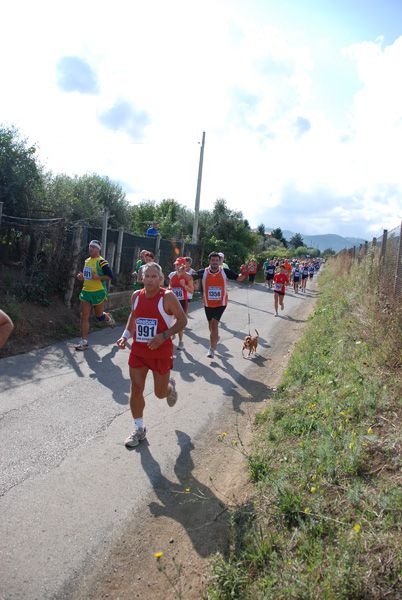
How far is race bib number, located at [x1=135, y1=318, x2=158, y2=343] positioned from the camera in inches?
174

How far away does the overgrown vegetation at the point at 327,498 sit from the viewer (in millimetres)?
2377

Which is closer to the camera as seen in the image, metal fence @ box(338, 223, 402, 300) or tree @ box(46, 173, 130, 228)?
metal fence @ box(338, 223, 402, 300)

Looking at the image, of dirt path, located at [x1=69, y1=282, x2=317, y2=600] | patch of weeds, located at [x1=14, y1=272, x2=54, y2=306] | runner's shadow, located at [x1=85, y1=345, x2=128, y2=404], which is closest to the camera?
dirt path, located at [x1=69, y1=282, x2=317, y2=600]

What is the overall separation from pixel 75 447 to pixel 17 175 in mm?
9085

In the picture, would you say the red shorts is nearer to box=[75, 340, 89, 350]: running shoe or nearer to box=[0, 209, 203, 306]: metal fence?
box=[75, 340, 89, 350]: running shoe

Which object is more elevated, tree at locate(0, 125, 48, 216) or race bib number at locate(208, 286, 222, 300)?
tree at locate(0, 125, 48, 216)

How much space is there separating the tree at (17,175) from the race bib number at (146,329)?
747 cm

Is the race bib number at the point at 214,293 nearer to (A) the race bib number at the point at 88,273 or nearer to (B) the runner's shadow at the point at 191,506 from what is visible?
(A) the race bib number at the point at 88,273

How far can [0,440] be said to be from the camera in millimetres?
4352

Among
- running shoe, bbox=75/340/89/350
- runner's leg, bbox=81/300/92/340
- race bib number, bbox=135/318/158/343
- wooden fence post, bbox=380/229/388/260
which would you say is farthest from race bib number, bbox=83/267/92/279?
wooden fence post, bbox=380/229/388/260

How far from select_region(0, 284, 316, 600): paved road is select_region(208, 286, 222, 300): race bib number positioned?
4.05 feet

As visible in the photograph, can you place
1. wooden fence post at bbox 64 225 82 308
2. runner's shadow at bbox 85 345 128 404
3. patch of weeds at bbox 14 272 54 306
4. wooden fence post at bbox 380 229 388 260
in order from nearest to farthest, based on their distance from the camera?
runner's shadow at bbox 85 345 128 404 < patch of weeds at bbox 14 272 54 306 < wooden fence post at bbox 380 229 388 260 < wooden fence post at bbox 64 225 82 308

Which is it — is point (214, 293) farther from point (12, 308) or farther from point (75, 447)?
point (75, 447)

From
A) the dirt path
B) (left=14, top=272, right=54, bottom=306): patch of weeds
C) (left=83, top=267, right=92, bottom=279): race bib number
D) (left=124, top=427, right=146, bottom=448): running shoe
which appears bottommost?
the dirt path
